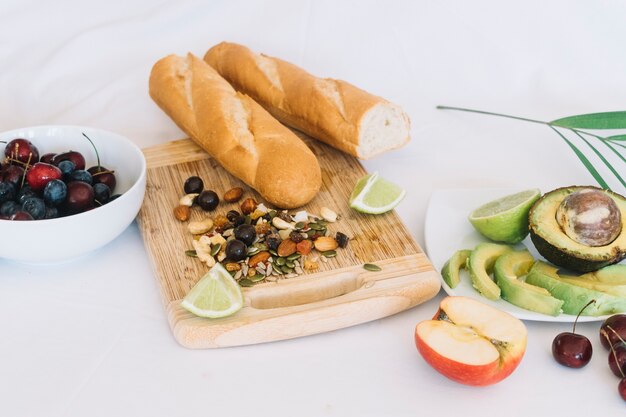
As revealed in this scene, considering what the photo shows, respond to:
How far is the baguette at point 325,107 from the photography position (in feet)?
9.27

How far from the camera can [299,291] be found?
89.8 inches

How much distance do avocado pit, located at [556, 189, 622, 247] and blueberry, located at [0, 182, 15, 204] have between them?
1.55 meters

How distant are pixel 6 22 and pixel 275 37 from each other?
1.18m

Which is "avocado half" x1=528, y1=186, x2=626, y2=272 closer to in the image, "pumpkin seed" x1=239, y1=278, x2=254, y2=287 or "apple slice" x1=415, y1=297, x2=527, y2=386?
"apple slice" x1=415, y1=297, x2=527, y2=386

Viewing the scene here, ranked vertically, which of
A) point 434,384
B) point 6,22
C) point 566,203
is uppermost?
point 566,203

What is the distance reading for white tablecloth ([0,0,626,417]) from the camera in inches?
79.8

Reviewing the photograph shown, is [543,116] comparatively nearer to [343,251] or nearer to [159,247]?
[343,251]

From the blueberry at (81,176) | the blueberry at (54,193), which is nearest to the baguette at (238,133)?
the blueberry at (81,176)

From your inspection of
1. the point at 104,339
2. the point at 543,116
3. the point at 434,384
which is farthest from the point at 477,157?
the point at 104,339

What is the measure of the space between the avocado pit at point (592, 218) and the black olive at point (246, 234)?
2.90 ft

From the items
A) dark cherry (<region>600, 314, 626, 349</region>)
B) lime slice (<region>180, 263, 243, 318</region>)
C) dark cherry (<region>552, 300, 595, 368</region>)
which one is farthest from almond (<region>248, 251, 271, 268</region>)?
dark cherry (<region>600, 314, 626, 349</region>)

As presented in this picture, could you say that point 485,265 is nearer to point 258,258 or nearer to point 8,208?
point 258,258

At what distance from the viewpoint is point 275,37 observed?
12.1 feet

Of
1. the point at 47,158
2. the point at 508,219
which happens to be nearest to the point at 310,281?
the point at 508,219
